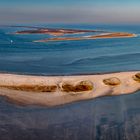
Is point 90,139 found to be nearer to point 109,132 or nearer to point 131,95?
point 109,132

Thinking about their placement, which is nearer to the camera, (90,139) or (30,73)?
(90,139)

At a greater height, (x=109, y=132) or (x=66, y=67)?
(x=66, y=67)

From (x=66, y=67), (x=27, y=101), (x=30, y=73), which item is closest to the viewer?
(x=27, y=101)

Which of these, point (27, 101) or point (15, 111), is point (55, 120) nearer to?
point (15, 111)

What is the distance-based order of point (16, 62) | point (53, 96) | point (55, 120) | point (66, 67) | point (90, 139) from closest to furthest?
1. point (90, 139)
2. point (55, 120)
3. point (53, 96)
4. point (66, 67)
5. point (16, 62)

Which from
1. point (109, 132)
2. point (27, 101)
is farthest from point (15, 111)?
point (109, 132)

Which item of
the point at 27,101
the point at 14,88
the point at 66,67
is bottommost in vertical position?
the point at 27,101

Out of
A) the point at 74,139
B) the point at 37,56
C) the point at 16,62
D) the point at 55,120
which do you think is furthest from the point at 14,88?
the point at 37,56
